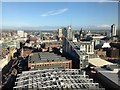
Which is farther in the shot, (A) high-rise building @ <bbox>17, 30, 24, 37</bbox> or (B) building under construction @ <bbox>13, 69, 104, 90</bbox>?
(A) high-rise building @ <bbox>17, 30, 24, 37</bbox>

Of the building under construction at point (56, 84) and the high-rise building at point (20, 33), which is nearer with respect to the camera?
the building under construction at point (56, 84)

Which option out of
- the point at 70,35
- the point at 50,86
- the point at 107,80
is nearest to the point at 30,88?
the point at 50,86

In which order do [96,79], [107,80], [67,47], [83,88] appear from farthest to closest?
[67,47] → [96,79] → [107,80] → [83,88]

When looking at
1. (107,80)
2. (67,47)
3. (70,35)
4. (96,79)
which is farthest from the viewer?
(70,35)

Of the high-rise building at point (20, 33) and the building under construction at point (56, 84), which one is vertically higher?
the high-rise building at point (20, 33)

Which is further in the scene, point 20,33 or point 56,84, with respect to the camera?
point 20,33

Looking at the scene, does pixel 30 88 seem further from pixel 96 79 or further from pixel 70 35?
pixel 70 35

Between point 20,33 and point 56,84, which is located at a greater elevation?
point 20,33

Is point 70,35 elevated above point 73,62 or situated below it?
above

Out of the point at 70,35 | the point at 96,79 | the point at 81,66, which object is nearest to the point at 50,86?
the point at 96,79

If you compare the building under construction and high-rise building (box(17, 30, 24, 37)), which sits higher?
high-rise building (box(17, 30, 24, 37))

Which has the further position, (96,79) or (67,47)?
(67,47)
